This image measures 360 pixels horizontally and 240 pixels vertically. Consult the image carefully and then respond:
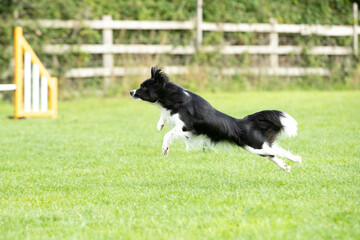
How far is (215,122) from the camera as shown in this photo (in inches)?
193

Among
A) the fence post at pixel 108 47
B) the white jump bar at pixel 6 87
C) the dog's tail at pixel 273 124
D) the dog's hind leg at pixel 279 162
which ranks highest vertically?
the fence post at pixel 108 47

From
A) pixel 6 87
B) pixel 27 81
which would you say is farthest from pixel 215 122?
pixel 27 81

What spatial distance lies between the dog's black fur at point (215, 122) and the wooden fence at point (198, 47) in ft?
29.3

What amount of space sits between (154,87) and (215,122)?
67cm

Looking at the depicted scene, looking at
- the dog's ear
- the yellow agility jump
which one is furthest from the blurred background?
the dog's ear

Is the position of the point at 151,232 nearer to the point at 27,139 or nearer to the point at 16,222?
the point at 16,222

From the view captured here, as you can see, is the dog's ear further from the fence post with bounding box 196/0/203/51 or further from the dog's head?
the fence post with bounding box 196/0/203/51

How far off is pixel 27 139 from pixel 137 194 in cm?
389

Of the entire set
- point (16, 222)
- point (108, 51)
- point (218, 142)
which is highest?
point (108, 51)

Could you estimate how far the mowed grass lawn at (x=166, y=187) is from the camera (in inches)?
140

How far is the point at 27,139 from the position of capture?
797 centimetres

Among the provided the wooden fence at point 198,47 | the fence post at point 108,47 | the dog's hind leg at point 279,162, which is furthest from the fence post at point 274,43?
the dog's hind leg at point 279,162

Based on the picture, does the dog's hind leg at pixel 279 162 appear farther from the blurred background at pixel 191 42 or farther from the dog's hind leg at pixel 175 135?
the blurred background at pixel 191 42

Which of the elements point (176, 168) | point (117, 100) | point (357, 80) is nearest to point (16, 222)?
point (176, 168)
